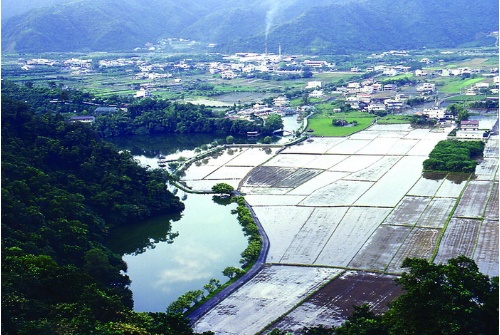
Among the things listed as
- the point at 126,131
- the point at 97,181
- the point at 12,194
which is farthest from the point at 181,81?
the point at 12,194

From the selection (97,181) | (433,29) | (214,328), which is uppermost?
(433,29)

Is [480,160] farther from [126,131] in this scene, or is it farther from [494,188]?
[126,131]

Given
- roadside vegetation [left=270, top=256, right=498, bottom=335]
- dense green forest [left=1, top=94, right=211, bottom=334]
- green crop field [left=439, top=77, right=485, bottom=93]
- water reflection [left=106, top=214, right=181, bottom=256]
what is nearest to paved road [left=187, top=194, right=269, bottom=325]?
dense green forest [left=1, top=94, right=211, bottom=334]

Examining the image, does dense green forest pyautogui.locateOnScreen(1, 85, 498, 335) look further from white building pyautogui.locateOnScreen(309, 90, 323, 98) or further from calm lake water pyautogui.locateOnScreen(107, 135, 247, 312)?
white building pyautogui.locateOnScreen(309, 90, 323, 98)

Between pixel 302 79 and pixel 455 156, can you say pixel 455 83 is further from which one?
pixel 455 156

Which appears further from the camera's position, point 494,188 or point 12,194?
point 494,188

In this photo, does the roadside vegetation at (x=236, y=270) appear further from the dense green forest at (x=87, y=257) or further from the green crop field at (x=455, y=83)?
the green crop field at (x=455, y=83)
